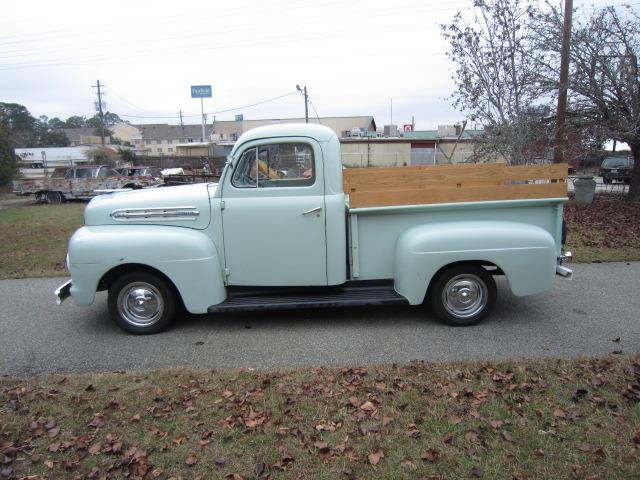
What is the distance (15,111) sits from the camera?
9238 cm

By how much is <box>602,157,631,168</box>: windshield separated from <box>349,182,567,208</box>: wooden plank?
24194 millimetres

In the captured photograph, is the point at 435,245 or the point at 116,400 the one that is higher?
the point at 435,245

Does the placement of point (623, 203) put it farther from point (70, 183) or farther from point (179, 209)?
point (70, 183)

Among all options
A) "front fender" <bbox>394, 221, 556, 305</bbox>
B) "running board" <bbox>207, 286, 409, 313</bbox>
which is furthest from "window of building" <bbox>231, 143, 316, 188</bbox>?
"front fender" <bbox>394, 221, 556, 305</bbox>

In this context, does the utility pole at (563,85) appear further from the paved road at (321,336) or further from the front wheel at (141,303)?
the front wheel at (141,303)

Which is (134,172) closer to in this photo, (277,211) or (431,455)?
(277,211)

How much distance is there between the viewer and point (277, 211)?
499 centimetres

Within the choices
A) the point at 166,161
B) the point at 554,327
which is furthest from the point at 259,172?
the point at 166,161

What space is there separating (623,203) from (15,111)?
4186 inches

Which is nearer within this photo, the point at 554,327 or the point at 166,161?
the point at 554,327

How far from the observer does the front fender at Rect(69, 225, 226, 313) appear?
491 cm

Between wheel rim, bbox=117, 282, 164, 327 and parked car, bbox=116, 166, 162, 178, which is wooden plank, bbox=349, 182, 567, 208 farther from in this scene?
parked car, bbox=116, 166, 162, 178

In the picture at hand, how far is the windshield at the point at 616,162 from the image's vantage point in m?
25.0

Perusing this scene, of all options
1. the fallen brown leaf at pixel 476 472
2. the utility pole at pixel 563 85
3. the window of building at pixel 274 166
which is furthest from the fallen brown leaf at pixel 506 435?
the utility pole at pixel 563 85
